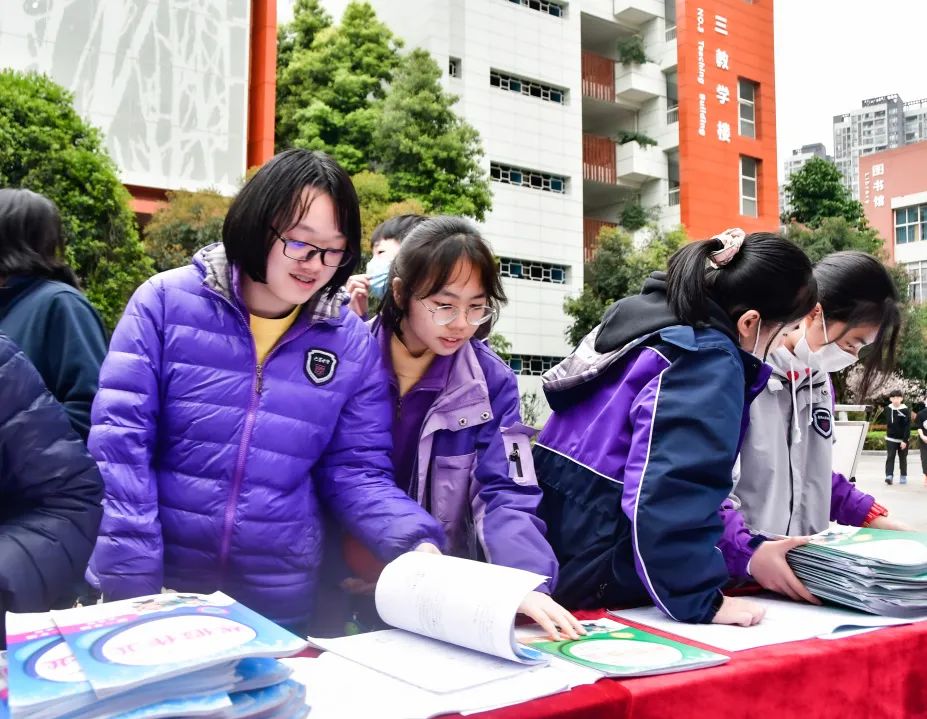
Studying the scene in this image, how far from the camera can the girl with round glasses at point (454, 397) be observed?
1597mm

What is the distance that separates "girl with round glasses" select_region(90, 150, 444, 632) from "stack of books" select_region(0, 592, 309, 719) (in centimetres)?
51

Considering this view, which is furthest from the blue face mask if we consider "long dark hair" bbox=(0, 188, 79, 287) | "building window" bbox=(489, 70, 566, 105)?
"building window" bbox=(489, 70, 566, 105)

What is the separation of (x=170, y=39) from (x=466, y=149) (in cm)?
593

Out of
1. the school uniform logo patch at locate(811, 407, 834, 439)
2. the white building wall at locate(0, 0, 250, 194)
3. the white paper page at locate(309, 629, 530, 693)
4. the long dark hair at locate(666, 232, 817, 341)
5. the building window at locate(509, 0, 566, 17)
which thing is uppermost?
the building window at locate(509, 0, 566, 17)

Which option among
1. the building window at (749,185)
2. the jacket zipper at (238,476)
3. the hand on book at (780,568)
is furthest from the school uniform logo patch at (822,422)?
the building window at (749,185)

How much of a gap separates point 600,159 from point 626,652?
74.5ft

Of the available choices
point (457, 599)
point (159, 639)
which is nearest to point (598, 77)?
point (457, 599)

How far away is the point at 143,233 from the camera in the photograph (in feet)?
50.2

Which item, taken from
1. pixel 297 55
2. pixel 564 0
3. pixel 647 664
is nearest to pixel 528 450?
pixel 647 664

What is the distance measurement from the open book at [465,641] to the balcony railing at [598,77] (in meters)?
22.8

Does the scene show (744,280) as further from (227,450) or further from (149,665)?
(149,665)

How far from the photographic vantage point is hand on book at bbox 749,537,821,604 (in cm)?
156

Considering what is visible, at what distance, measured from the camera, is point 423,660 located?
41.7 inches

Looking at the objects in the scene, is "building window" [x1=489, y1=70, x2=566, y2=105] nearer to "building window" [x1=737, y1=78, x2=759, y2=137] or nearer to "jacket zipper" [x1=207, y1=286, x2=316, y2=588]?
"building window" [x1=737, y1=78, x2=759, y2=137]
